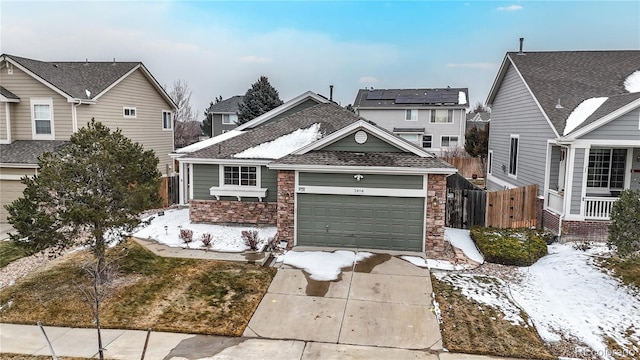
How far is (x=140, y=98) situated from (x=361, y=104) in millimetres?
24990

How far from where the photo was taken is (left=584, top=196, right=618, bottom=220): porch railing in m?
13.4

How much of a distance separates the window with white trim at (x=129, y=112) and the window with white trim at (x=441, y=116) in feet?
91.2

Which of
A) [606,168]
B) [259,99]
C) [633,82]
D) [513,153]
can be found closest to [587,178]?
[606,168]

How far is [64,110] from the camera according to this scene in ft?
63.1

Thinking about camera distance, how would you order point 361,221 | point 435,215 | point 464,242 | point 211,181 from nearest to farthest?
point 435,215
point 361,221
point 464,242
point 211,181

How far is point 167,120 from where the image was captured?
26.2 meters

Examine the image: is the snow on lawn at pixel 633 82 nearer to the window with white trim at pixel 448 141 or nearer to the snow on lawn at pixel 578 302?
the snow on lawn at pixel 578 302

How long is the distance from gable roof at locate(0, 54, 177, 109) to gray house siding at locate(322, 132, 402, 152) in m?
13.0

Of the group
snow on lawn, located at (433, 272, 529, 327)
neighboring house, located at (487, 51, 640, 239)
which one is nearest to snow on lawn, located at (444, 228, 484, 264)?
snow on lawn, located at (433, 272, 529, 327)

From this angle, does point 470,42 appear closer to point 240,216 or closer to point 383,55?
point 383,55

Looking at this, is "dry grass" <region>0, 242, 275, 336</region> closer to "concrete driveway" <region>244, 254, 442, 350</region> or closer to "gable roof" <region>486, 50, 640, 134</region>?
"concrete driveway" <region>244, 254, 442, 350</region>

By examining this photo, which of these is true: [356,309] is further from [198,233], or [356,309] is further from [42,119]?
[42,119]

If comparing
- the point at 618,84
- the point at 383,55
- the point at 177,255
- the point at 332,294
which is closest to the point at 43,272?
the point at 177,255

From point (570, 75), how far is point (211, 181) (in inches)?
596
